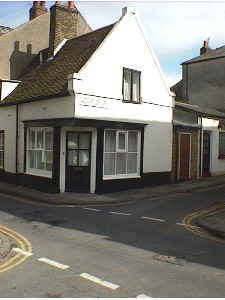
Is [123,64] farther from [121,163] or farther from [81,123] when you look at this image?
[121,163]

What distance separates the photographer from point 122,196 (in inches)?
543

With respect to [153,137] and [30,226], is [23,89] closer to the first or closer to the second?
[153,137]

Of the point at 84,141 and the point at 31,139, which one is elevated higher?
the point at 31,139

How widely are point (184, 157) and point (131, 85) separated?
588 cm

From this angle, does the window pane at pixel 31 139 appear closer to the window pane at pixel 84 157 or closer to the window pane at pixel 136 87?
the window pane at pixel 84 157

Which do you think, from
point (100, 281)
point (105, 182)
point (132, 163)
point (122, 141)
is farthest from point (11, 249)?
point (132, 163)

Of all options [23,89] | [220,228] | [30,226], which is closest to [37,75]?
[23,89]

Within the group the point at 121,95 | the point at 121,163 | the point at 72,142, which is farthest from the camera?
the point at 121,163

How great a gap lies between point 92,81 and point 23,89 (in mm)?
5288

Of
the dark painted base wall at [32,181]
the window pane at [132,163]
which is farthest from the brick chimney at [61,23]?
the window pane at [132,163]

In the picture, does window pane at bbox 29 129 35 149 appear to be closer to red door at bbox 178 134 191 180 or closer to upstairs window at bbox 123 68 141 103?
upstairs window at bbox 123 68 141 103

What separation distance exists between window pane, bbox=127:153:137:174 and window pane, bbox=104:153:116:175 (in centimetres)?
103

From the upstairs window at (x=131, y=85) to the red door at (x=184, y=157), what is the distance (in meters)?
4.31

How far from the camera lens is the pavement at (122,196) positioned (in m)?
9.90
